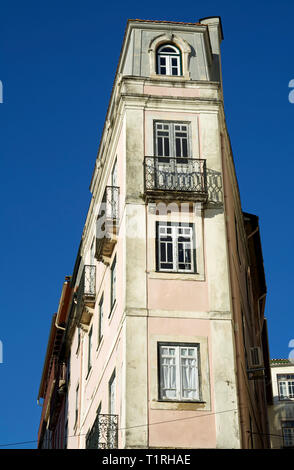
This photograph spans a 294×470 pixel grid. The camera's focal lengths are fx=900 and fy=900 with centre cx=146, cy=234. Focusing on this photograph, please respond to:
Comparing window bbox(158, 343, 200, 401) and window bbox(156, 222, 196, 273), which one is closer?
window bbox(158, 343, 200, 401)

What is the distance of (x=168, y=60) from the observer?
33.0 metres

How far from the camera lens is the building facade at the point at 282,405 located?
62.5 metres

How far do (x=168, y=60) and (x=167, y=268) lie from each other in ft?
28.8

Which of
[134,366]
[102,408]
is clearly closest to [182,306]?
[134,366]

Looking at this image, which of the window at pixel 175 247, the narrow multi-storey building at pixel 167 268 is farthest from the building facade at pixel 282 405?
the window at pixel 175 247

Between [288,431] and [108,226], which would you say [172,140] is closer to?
[108,226]

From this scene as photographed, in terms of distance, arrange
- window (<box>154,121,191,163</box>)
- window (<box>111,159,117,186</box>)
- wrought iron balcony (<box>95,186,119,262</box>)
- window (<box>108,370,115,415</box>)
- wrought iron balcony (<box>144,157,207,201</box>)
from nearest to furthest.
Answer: window (<box>108,370,115,415</box>), wrought iron balcony (<box>144,157,207,201</box>), wrought iron balcony (<box>95,186,119,262</box>), window (<box>154,121,191,163</box>), window (<box>111,159,117,186</box>)

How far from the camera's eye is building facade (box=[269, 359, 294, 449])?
2459 inches

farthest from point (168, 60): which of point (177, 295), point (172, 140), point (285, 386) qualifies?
point (285, 386)

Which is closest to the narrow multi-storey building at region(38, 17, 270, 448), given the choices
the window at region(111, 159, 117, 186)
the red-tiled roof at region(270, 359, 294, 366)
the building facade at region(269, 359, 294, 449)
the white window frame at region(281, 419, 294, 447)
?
the window at region(111, 159, 117, 186)

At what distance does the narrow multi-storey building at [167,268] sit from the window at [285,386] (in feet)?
105

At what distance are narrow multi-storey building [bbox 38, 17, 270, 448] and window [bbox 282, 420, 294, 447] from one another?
29.8 m

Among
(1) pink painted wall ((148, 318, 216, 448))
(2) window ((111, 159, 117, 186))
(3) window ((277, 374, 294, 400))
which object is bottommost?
(1) pink painted wall ((148, 318, 216, 448))

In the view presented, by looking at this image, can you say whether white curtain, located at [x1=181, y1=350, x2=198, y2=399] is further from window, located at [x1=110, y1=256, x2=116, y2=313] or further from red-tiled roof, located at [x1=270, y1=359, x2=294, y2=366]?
red-tiled roof, located at [x1=270, y1=359, x2=294, y2=366]
